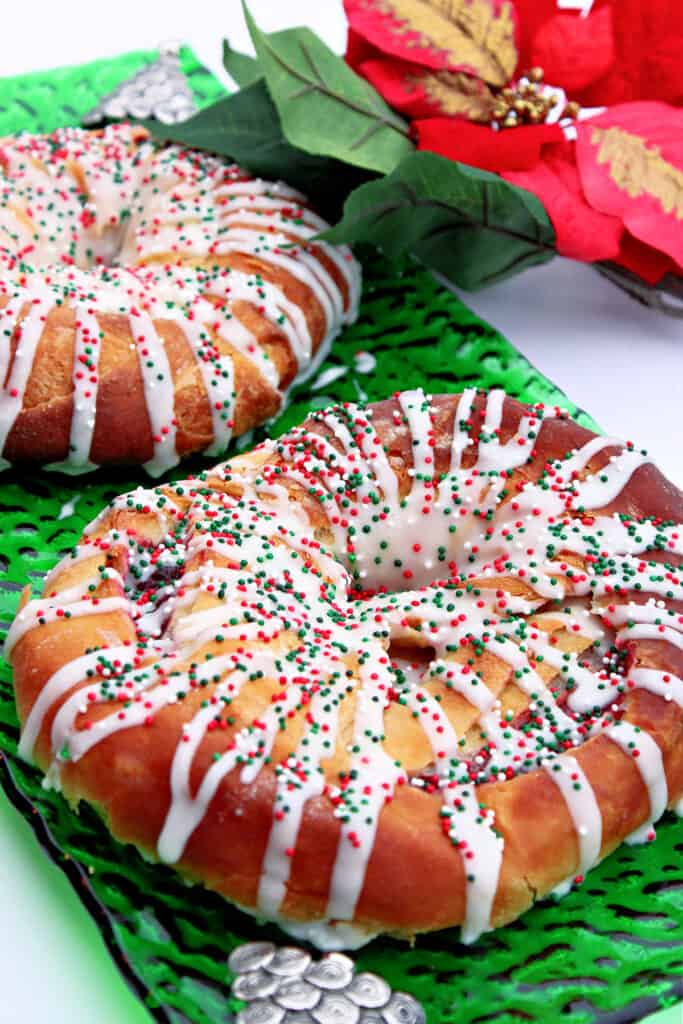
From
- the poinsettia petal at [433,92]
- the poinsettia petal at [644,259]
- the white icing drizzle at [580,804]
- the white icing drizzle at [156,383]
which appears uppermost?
the poinsettia petal at [433,92]

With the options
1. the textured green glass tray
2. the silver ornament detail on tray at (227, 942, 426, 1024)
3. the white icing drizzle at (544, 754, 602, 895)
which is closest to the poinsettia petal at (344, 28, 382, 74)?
Result: the textured green glass tray

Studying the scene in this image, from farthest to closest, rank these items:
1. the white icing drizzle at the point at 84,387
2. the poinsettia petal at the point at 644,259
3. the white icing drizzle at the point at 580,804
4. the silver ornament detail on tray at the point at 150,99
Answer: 1. the silver ornament detail on tray at the point at 150,99
2. the poinsettia petal at the point at 644,259
3. the white icing drizzle at the point at 84,387
4. the white icing drizzle at the point at 580,804

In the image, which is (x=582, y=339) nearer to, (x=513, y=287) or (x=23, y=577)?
(x=513, y=287)

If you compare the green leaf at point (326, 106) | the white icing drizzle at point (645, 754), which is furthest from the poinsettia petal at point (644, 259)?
the white icing drizzle at point (645, 754)

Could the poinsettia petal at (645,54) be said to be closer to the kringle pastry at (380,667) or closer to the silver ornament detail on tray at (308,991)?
the kringle pastry at (380,667)

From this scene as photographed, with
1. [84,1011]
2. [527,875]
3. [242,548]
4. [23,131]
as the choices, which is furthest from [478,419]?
[23,131]

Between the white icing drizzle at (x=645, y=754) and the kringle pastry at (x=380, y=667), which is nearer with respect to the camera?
the kringle pastry at (x=380, y=667)
